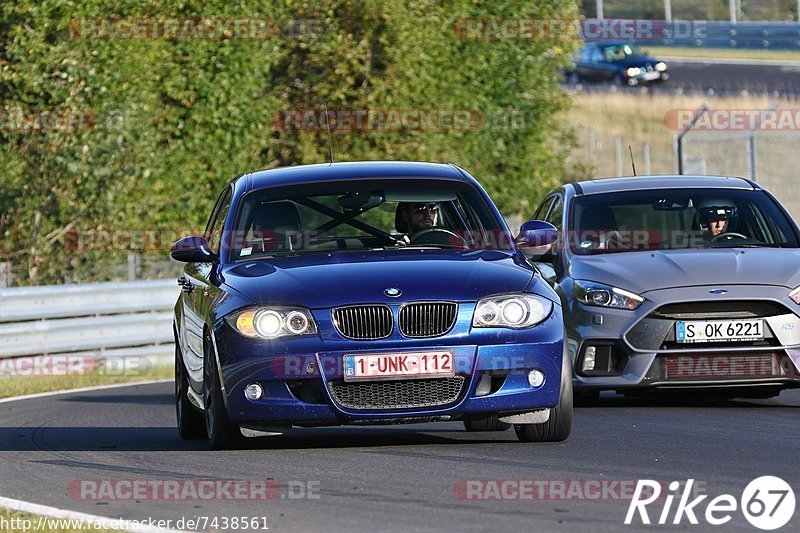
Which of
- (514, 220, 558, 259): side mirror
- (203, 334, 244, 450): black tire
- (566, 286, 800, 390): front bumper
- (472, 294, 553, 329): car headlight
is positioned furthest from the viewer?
(566, 286, 800, 390): front bumper

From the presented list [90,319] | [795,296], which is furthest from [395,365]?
[90,319]

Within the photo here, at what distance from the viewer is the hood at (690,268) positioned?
37.6 feet

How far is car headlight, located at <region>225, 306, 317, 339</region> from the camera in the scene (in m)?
8.64

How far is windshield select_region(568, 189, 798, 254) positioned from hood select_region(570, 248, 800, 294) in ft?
1.08

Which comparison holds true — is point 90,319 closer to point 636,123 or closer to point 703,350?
point 703,350

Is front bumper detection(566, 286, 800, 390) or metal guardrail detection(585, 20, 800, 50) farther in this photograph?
metal guardrail detection(585, 20, 800, 50)

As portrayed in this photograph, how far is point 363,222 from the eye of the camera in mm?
10008

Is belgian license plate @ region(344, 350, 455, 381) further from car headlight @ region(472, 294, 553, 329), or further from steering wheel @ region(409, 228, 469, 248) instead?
steering wheel @ region(409, 228, 469, 248)

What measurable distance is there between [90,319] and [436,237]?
395 inches

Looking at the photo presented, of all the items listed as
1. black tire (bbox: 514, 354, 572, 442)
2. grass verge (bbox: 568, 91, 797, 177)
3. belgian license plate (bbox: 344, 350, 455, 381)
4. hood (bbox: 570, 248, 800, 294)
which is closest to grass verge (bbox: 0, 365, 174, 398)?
hood (bbox: 570, 248, 800, 294)

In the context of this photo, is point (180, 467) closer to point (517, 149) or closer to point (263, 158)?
point (263, 158)

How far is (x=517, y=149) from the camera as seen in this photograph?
31.9 m

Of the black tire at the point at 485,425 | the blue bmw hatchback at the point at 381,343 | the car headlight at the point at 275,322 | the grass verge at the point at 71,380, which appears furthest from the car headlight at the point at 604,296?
the grass verge at the point at 71,380

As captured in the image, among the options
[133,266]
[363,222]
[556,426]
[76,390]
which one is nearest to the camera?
[556,426]
